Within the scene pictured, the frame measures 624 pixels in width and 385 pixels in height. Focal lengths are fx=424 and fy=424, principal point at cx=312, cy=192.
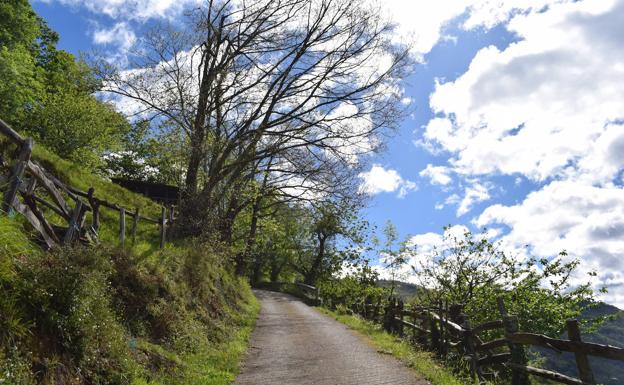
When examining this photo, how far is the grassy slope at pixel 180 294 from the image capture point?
5629 millimetres

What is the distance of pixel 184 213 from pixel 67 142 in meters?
16.4

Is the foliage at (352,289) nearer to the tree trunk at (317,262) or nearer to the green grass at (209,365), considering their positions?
the tree trunk at (317,262)

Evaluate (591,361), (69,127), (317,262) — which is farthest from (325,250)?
(591,361)

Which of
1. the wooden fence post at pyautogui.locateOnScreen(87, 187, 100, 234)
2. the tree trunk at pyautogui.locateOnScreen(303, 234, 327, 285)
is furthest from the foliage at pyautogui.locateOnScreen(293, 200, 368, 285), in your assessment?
the wooden fence post at pyautogui.locateOnScreen(87, 187, 100, 234)

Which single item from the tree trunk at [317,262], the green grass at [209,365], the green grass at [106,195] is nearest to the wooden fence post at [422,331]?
the green grass at [209,365]

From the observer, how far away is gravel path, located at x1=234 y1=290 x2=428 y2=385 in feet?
28.8

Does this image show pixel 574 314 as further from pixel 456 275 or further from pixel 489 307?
pixel 456 275

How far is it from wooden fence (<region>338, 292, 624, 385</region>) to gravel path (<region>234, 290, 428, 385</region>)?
1.92 metres

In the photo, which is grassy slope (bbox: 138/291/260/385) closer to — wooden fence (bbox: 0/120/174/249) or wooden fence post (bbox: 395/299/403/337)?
wooden fence (bbox: 0/120/174/249)

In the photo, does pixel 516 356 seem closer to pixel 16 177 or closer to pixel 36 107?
pixel 16 177

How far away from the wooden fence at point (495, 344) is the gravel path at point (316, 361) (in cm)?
192

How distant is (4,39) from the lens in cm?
2944

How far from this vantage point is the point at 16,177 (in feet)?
19.0

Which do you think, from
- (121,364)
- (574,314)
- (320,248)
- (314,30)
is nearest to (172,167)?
(314,30)
